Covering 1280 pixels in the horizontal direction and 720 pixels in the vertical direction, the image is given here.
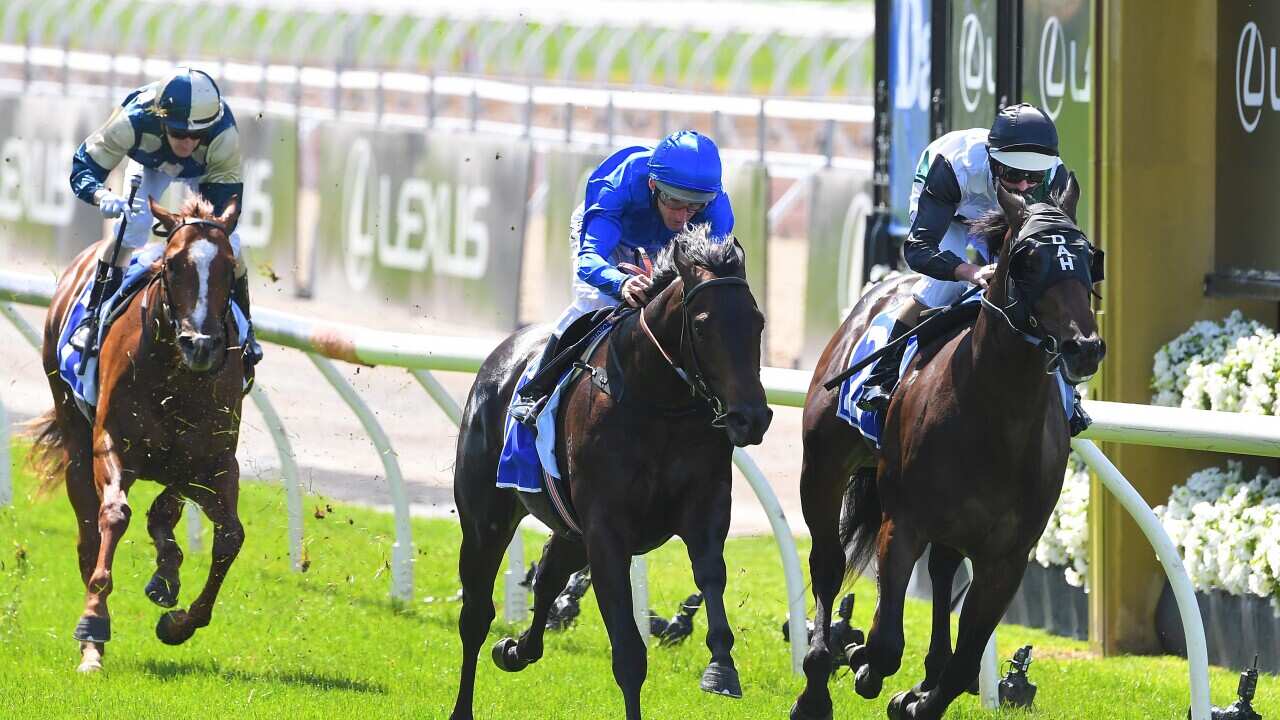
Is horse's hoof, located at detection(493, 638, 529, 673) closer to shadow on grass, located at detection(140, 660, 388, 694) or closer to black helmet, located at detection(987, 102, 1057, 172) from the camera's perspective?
shadow on grass, located at detection(140, 660, 388, 694)

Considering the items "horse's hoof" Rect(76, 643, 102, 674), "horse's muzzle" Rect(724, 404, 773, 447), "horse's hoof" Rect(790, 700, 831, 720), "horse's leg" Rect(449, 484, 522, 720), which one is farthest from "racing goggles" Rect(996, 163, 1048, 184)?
"horse's hoof" Rect(76, 643, 102, 674)

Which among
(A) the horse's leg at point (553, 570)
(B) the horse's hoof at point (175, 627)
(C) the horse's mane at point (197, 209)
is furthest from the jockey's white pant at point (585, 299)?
(B) the horse's hoof at point (175, 627)

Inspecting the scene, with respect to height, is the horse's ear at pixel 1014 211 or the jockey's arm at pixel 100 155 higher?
the jockey's arm at pixel 100 155

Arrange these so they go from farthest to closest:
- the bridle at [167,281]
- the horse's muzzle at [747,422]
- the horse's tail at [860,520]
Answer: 1. the bridle at [167,281]
2. the horse's tail at [860,520]
3. the horse's muzzle at [747,422]

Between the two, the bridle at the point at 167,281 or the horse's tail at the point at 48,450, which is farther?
the horse's tail at the point at 48,450

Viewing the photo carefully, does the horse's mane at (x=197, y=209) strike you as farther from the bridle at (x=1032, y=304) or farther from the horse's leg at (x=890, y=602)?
the bridle at (x=1032, y=304)

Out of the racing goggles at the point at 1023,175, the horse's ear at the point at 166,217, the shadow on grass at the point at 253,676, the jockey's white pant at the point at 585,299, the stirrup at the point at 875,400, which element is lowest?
the shadow on grass at the point at 253,676

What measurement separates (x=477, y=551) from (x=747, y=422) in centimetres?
160

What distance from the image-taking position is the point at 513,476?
20.5ft

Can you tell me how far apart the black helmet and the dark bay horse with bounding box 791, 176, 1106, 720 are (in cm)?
21

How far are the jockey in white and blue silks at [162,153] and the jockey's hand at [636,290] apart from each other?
2.26m

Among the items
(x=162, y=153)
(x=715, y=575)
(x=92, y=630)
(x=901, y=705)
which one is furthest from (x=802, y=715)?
(x=162, y=153)

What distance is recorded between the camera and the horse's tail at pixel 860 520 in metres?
6.79

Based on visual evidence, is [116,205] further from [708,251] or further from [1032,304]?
[1032,304]
